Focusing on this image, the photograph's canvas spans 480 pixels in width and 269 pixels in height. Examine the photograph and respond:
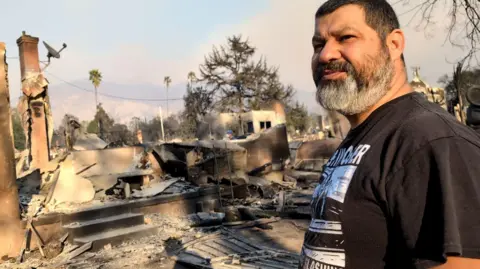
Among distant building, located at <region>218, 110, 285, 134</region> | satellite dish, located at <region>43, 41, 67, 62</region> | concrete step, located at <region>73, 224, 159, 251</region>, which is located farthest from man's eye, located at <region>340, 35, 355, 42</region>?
distant building, located at <region>218, 110, 285, 134</region>

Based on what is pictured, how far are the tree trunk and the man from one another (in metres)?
7.95

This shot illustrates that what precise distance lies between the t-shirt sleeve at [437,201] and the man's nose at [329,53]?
55 cm

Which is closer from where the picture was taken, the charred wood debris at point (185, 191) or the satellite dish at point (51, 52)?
the charred wood debris at point (185, 191)

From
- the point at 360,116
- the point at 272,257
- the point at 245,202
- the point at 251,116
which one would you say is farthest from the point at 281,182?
the point at 251,116

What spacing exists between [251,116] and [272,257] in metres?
34.2

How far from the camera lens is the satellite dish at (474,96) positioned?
6.58 meters

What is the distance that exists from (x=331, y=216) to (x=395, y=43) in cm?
75

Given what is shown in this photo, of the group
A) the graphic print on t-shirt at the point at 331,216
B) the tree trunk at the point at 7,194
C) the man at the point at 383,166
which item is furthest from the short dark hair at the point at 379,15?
the tree trunk at the point at 7,194

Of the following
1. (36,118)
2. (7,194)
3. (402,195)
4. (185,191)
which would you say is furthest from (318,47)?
(36,118)

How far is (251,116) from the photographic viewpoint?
132 ft

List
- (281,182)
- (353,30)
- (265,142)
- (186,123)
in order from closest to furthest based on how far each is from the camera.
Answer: (353,30), (281,182), (265,142), (186,123)

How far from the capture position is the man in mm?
1058

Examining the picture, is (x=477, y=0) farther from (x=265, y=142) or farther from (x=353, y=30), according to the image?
(x=265, y=142)

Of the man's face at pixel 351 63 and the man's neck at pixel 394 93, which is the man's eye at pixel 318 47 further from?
the man's neck at pixel 394 93
